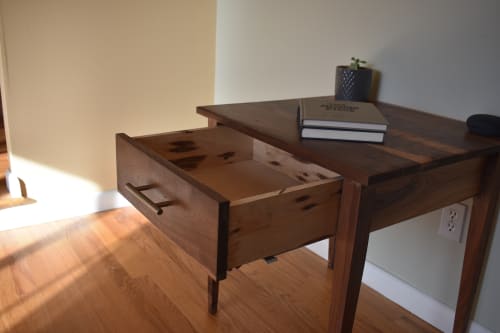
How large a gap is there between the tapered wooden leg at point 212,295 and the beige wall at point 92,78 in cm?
90

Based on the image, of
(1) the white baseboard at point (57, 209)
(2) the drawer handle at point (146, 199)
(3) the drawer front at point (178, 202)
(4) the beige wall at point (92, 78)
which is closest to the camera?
(3) the drawer front at point (178, 202)

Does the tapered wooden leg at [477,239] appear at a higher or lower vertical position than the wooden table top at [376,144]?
lower

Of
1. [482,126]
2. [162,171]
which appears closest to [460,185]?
[482,126]

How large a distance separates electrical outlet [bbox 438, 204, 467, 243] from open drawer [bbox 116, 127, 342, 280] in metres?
0.45

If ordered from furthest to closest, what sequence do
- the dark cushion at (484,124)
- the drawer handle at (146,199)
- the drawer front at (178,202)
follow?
the dark cushion at (484,124)
the drawer handle at (146,199)
the drawer front at (178,202)

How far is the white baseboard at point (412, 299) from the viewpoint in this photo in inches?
56.5

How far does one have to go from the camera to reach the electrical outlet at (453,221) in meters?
1.35

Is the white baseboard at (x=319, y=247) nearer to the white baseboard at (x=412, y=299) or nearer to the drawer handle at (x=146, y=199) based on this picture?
the white baseboard at (x=412, y=299)

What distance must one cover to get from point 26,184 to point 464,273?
166cm

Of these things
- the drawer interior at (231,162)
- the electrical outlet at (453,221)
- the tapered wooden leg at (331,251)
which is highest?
the drawer interior at (231,162)

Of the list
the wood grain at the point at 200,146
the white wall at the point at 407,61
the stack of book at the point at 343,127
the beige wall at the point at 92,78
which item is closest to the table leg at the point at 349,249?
the stack of book at the point at 343,127

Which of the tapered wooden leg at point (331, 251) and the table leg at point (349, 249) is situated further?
the tapered wooden leg at point (331, 251)

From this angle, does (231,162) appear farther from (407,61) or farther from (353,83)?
(407,61)

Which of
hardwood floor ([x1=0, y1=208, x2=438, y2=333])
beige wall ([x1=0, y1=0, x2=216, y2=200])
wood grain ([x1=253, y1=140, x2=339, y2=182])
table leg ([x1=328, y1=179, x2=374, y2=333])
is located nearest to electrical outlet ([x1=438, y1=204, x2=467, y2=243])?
hardwood floor ([x1=0, y1=208, x2=438, y2=333])
